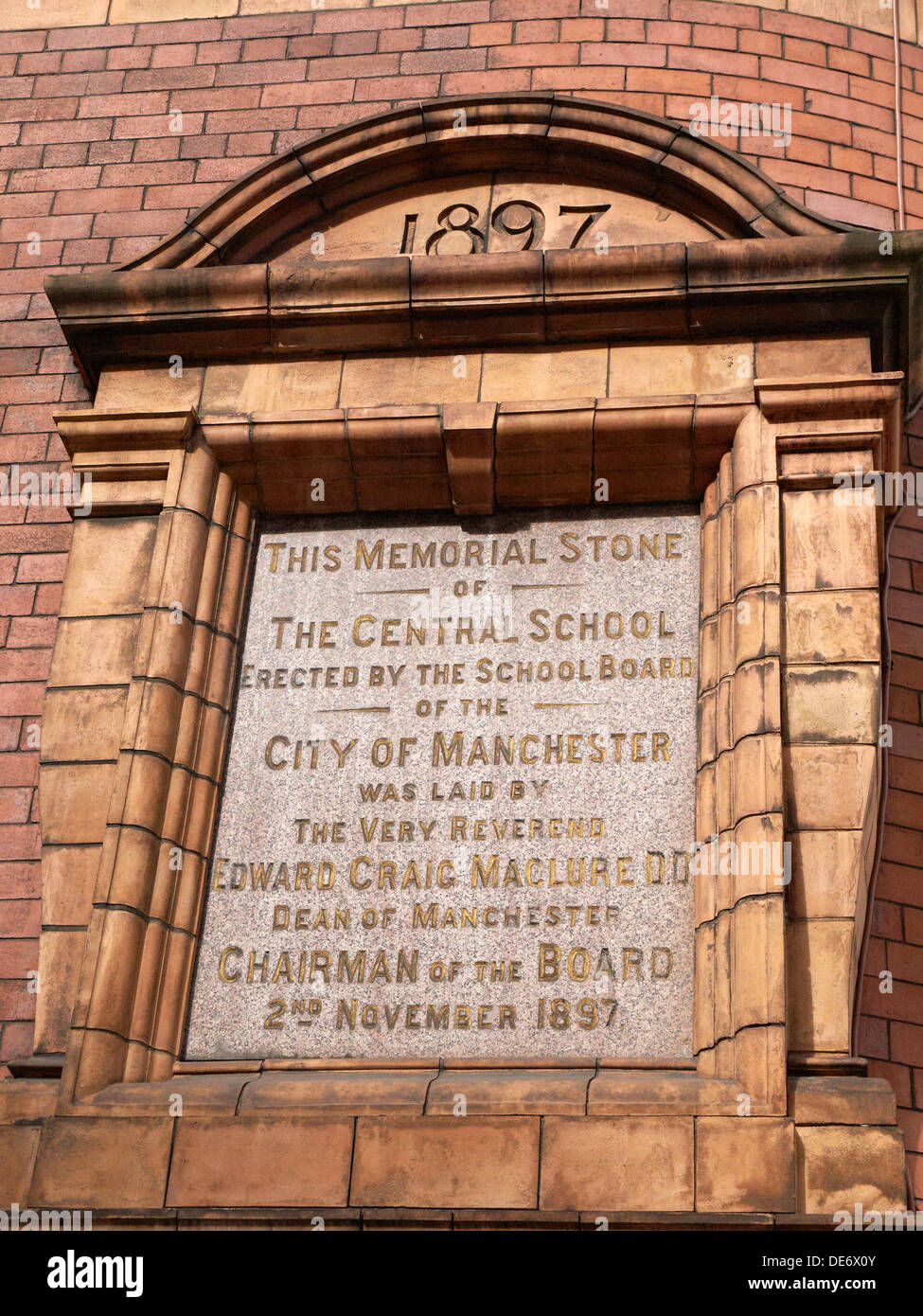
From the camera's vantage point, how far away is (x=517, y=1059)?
6059 millimetres

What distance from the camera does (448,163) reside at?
7766 mm

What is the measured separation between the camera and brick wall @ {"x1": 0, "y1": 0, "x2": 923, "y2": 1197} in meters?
8.20

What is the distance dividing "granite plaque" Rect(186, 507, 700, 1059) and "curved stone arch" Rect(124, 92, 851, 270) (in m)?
1.31

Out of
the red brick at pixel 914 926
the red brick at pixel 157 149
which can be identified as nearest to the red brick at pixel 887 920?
the red brick at pixel 914 926

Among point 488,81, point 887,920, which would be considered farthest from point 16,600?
point 887,920

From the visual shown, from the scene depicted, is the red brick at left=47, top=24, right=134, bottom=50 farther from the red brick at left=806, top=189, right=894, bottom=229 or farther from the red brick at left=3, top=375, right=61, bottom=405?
the red brick at left=806, top=189, right=894, bottom=229

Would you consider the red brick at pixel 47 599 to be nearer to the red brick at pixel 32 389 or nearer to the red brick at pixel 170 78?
the red brick at pixel 32 389

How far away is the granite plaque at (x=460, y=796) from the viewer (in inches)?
245

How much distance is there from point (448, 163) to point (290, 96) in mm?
1250

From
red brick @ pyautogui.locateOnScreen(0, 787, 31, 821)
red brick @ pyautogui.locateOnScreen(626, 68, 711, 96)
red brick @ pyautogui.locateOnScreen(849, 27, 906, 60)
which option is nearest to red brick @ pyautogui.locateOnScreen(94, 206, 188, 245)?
red brick @ pyautogui.locateOnScreen(626, 68, 711, 96)

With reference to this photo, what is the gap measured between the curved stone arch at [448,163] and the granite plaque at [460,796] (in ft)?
4.30

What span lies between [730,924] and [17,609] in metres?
3.31
